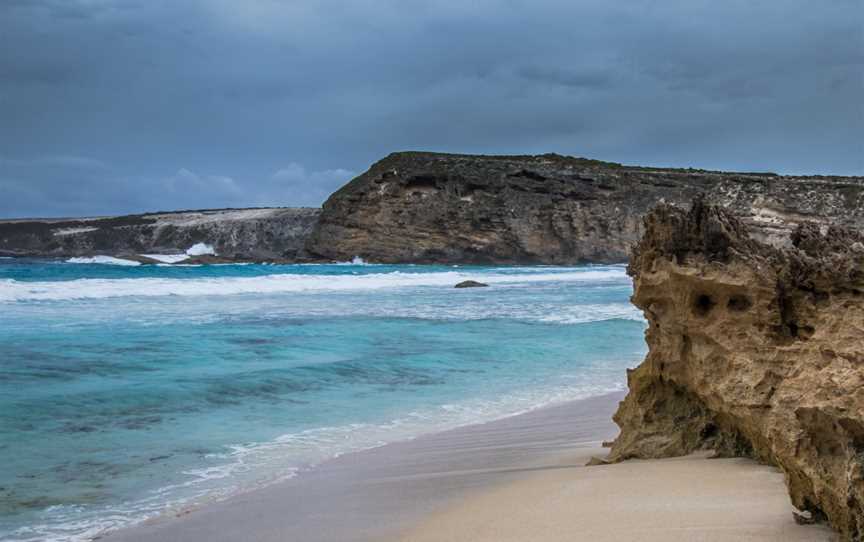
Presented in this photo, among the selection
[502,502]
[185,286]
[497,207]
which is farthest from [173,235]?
[502,502]

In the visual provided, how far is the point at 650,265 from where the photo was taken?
394cm

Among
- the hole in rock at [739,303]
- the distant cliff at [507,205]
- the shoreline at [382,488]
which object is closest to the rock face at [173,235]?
the distant cliff at [507,205]

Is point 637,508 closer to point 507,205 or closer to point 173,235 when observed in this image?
point 507,205

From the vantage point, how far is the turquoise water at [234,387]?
4.40 meters

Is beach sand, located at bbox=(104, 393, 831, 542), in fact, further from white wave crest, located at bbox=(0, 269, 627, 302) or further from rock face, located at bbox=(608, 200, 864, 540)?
white wave crest, located at bbox=(0, 269, 627, 302)

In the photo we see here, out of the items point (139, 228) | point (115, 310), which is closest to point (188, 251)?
point (139, 228)

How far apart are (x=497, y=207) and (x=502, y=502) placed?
51.0 metres

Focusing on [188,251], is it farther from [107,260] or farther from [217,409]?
[217,409]

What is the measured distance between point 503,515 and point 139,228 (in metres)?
91.1

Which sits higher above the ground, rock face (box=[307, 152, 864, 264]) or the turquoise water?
rock face (box=[307, 152, 864, 264])

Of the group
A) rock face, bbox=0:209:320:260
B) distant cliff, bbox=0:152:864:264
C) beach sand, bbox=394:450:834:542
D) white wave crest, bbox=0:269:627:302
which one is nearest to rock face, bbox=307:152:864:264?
distant cliff, bbox=0:152:864:264

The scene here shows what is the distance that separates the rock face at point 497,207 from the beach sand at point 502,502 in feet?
160

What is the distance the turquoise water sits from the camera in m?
4.40

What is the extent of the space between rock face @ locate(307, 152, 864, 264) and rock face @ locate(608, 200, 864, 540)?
4968cm
